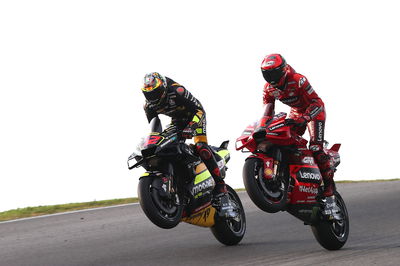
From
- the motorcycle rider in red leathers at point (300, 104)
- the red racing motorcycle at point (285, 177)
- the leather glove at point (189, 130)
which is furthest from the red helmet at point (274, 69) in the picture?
the leather glove at point (189, 130)

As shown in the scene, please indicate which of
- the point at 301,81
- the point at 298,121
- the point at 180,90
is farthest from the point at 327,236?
the point at 180,90

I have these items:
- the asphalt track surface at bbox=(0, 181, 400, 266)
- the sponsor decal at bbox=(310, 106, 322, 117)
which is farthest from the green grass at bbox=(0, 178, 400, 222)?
the sponsor decal at bbox=(310, 106, 322, 117)

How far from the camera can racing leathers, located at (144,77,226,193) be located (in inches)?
368

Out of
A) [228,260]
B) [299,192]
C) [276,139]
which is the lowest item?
[228,260]

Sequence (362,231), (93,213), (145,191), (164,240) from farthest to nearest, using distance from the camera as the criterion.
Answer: (93,213), (362,231), (164,240), (145,191)

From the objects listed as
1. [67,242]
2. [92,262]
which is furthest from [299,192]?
[67,242]

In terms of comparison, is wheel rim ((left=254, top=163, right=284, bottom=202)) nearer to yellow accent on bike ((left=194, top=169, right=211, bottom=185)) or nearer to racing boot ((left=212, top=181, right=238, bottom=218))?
yellow accent on bike ((left=194, top=169, right=211, bottom=185))

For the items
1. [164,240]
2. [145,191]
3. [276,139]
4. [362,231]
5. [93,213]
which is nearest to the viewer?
[145,191]

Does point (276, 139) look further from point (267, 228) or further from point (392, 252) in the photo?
→ point (267, 228)

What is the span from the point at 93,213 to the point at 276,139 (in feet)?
19.3

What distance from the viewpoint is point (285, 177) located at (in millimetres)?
9234

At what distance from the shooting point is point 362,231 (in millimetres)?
11250

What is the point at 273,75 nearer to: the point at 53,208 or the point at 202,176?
the point at 202,176

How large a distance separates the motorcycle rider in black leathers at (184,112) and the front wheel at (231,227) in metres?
0.19
